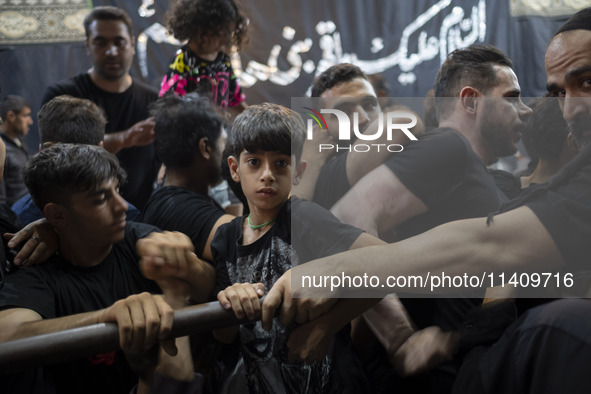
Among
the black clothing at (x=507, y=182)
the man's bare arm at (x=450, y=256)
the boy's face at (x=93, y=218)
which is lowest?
the man's bare arm at (x=450, y=256)

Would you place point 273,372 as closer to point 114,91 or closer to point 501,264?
point 501,264

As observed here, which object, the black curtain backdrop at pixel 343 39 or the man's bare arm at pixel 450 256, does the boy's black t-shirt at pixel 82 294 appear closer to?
the man's bare arm at pixel 450 256

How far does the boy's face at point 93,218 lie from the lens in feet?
3.84

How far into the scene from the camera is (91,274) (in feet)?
3.80

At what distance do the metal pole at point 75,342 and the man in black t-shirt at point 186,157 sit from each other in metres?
0.41

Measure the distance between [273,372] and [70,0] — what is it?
2.57 meters

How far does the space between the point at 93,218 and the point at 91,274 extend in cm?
11

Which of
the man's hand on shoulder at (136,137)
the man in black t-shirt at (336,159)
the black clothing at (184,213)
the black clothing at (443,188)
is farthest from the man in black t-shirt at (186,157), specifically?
the black clothing at (443,188)

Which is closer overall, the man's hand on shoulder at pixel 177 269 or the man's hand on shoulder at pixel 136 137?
the man's hand on shoulder at pixel 177 269

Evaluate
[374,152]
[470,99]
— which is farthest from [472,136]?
[374,152]

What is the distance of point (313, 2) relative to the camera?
10.3 ft

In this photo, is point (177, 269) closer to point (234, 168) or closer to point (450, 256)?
point (234, 168)

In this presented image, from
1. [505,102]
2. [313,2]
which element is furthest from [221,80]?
[313,2]

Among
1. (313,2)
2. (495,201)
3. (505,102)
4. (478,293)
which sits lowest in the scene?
(478,293)
